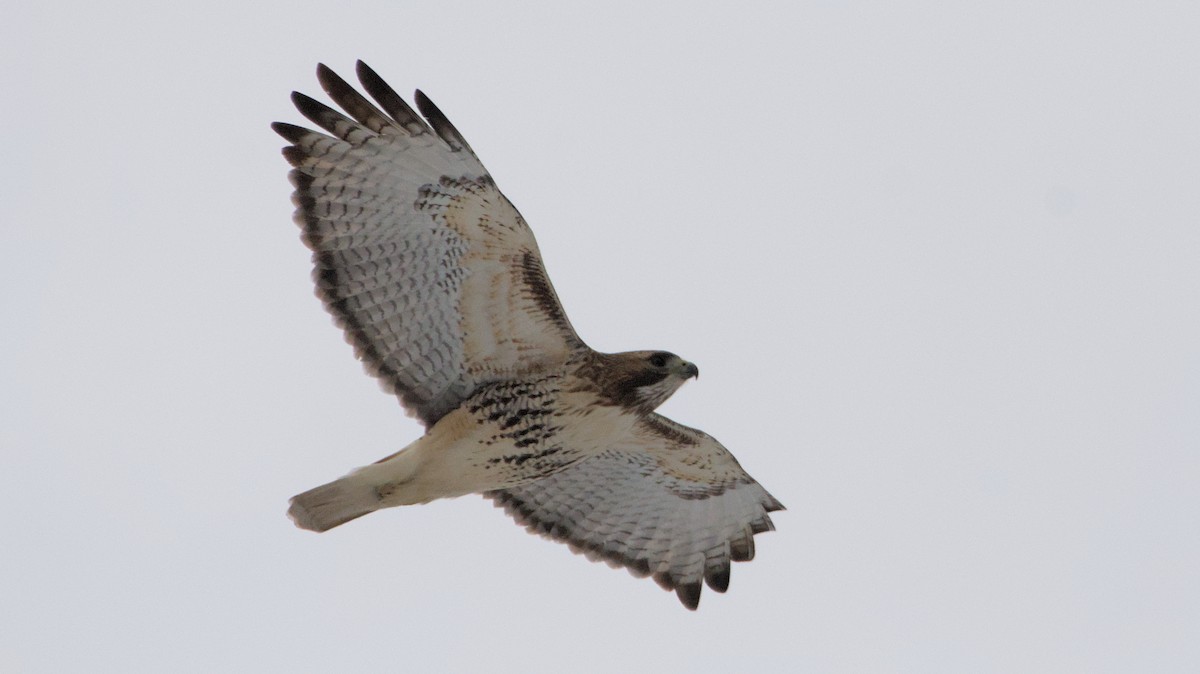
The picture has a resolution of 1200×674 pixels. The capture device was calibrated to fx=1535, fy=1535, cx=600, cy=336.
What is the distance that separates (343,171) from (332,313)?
33.6 inches

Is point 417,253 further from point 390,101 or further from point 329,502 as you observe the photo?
point 329,502

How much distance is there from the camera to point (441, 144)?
8.80 m

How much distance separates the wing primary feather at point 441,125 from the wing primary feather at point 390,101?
8 centimetres

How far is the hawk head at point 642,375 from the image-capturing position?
9.09 meters

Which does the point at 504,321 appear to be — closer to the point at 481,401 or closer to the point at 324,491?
the point at 481,401

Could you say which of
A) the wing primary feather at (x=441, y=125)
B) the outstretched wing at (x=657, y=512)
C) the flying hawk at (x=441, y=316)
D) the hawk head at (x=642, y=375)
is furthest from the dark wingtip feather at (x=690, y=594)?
the wing primary feather at (x=441, y=125)

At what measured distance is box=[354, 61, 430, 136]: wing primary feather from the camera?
8.74 metres

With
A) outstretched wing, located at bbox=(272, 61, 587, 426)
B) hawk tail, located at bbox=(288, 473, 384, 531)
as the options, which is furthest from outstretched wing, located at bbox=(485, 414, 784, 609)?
hawk tail, located at bbox=(288, 473, 384, 531)

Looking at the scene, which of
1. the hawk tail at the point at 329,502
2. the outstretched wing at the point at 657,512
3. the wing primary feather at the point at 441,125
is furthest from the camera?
the outstretched wing at the point at 657,512

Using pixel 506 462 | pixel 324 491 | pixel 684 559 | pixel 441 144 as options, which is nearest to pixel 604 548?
pixel 684 559

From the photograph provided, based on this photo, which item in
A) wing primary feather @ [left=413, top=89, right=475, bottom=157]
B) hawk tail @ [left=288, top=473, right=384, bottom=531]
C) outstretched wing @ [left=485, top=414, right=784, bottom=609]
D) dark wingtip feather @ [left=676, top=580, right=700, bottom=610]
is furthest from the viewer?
dark wingtip feather @ [left=676, top=580, right=700, bottom=610]

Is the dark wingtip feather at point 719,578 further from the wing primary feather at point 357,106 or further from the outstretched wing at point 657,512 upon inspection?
the wing primary feather at point 357,106

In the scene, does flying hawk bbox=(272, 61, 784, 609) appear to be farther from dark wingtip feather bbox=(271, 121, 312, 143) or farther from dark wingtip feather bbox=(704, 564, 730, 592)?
dark wingtip feather bbox=(704, 564, 730, 592)

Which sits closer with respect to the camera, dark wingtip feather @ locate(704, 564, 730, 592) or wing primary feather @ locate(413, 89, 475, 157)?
wing primary feather @ locate(413, 89, 475, 157)
